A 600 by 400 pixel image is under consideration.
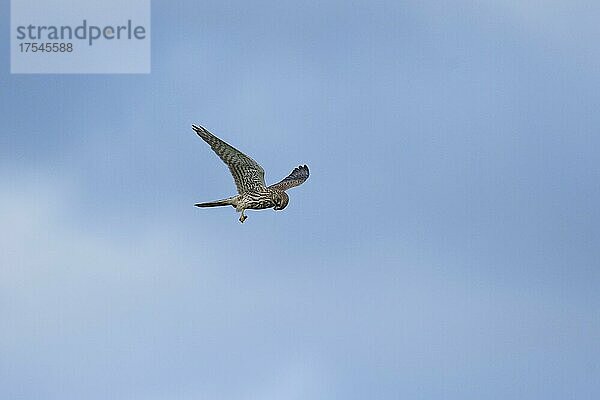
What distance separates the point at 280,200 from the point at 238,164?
2.66m

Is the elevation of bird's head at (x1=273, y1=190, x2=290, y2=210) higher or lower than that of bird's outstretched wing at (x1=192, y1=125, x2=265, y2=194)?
lower

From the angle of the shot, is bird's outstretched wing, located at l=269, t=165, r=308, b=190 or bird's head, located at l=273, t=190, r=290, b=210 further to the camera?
bird's outstretched wing, located at l=269, t=165, r=308, b=190

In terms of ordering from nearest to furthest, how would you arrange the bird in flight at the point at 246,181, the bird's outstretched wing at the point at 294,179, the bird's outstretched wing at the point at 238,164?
the bird in flight at the point at 246,181
the bird's outstretched wing at the point at 238,164
the bird's outstretched wing at the point at 294,179

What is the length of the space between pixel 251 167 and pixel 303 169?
295 inches

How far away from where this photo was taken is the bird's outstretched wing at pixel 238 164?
1430 inches

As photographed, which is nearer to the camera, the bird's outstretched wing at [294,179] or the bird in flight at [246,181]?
the bird in flight at [246,181]

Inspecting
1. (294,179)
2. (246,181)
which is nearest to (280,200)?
(246,181)

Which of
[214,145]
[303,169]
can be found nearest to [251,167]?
[214,145]

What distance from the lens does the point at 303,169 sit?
4397 centimetres

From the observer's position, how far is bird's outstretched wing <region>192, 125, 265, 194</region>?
36312 mm

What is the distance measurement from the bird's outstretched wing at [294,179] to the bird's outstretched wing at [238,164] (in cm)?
100

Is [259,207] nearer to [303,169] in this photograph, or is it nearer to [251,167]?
[251,167]

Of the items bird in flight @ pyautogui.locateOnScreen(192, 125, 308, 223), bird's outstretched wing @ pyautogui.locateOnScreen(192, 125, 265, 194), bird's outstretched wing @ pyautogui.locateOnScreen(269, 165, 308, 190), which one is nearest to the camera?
bird in flight @ pyautogui.locateOnScreen(192, 125, 308, 223)

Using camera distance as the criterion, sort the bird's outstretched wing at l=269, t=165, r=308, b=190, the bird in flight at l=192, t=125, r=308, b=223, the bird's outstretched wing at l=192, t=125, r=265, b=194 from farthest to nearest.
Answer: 1. the bird's outstretched wing at l=269, t=165, r=308, b=190
2. the bird's outstretched wing at l=192, t=125, r=265, b=194
3. the bird in flight at l=192, t=125, r=308, b=223
